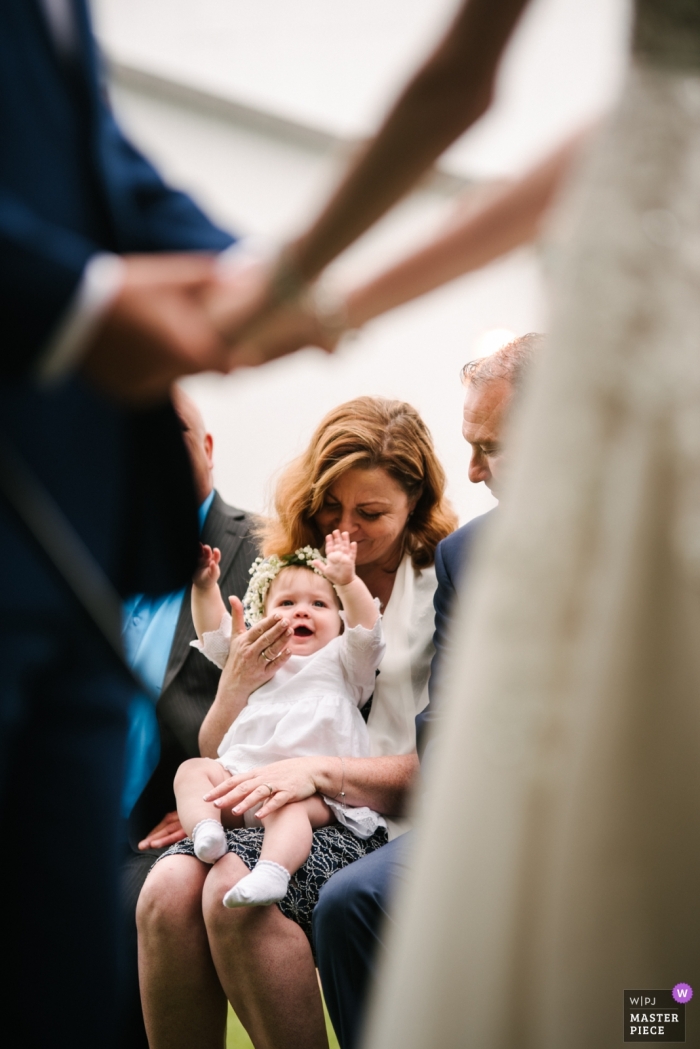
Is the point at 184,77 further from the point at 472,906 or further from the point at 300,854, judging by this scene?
the point at 472,906

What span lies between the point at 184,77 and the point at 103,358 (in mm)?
2975

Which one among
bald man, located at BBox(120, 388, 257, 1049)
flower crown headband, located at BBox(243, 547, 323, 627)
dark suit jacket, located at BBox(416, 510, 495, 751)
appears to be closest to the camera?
dark suit jacket, located at BBox(416, 510, 495, 751)

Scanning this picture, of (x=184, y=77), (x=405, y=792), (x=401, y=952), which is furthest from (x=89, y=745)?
(x=184, y=77)

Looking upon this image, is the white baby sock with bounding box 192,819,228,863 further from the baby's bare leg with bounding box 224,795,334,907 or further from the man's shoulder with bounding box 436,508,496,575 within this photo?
the man's shoulder with bounding box 436,508,496,575

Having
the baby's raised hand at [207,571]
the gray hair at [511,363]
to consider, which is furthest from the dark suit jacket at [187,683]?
the gray hair at [511,363]

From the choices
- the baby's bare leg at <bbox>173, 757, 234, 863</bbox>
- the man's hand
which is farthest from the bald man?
the baby's bare leg at <bbox>173, 757, 234, 863</bbox>

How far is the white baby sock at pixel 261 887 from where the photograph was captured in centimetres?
124

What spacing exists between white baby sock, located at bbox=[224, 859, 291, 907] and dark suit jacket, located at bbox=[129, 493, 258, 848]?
1.45 ft

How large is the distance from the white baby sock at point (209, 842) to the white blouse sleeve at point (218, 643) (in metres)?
0.54

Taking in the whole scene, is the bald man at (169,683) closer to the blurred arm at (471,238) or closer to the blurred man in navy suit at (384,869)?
the blurred man in navy suit at (384,869)

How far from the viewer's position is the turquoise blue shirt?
1.77 meters

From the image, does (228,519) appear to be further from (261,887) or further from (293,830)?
(261,887)

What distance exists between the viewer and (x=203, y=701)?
201 cm

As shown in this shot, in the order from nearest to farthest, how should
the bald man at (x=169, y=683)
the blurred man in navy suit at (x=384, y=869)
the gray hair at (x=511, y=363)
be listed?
the blurred man in navy suit at (x=384, y=869)
the gray hair at (x=511, y=363)
the bald man at (x=169, y=683)
